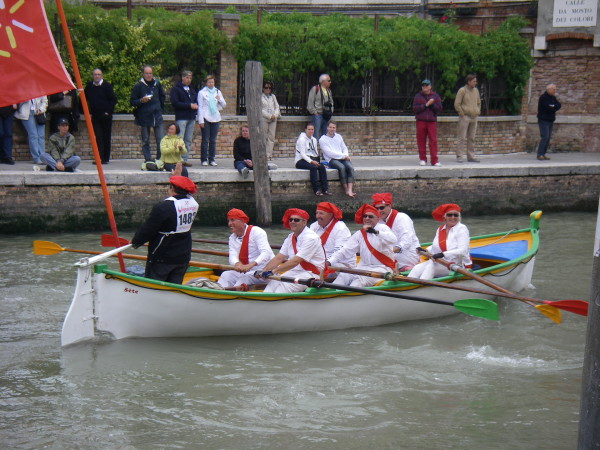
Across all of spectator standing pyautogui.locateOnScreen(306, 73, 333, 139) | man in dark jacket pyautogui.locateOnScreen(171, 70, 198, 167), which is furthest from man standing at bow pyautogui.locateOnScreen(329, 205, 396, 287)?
spectator standing pyautogui.locateOnScreen(306, 73, 333, 139)

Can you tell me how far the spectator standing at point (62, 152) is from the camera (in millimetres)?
14031

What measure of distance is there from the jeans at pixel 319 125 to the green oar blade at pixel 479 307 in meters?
8.21

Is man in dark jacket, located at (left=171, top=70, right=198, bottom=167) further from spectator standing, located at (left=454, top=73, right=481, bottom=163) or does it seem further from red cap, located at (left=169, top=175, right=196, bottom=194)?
red cap, located at (left=169, top=175, right=196, bottom=194)

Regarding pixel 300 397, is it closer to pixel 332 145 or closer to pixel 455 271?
pixel 455 271

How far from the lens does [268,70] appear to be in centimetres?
1703

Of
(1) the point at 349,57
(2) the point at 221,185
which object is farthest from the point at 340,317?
(1) the point at 349,57

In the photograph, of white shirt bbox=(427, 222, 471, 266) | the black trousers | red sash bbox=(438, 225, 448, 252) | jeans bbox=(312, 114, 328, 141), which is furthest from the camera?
jeans bbox=(312, 114, 328, 141)

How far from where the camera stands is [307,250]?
945 cm

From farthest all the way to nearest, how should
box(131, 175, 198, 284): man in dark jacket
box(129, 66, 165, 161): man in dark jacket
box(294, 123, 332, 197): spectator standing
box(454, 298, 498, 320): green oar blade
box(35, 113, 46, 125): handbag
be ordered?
box(294, 123, 332, 197): spectator standing → box(129, 66, 165, 161): man in dark jacket → box(35, 113, 46, 125): handbag → box(454, 298, 498, 320): green oar blade → box(131, 175, 198, 284): man in dark jacket

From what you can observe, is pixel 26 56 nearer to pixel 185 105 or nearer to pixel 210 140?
pixel 185 105

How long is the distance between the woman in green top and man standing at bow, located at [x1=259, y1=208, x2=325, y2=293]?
505cm

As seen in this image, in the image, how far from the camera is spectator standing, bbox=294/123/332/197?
15117mm

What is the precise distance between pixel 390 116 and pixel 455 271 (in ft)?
28.0

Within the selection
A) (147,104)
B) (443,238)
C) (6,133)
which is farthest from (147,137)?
(443,238)
